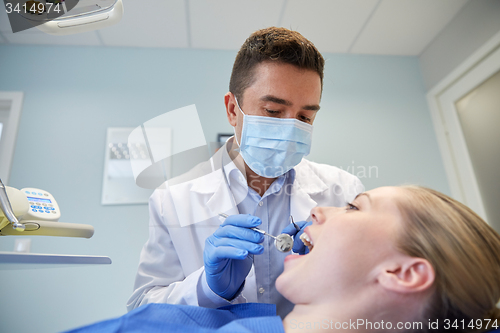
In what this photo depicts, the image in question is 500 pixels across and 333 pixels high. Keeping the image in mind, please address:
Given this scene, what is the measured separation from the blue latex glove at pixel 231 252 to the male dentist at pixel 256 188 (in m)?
0.01

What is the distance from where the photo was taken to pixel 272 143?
1233mm

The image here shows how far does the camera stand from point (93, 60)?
2631mm

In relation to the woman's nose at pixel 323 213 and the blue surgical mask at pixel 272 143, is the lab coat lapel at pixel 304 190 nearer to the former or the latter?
the blue surgical mask at pixel 272 143

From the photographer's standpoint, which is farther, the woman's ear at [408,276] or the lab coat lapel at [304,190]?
the lab coat lapel at [304,190]

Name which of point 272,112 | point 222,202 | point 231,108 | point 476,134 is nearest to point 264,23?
point 231,108

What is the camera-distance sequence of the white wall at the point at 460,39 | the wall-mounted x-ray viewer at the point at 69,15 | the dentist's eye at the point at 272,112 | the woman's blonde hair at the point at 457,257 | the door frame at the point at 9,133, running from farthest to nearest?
1. the door frame at the point at 9,133
2. the white wall at the point at 460,39
3. the dentist's eye at the point at 272,112
4. the wall-mounted x-ray viewer at the point at 69,15
5. the woman's blonde hair at the point at 457,257

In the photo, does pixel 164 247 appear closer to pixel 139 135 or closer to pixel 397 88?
pixel 139 135

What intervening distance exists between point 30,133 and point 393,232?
280 cm

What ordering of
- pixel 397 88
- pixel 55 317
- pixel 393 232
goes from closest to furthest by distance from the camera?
pixel 393 232 < pixel 55 317 < pixel 397 88

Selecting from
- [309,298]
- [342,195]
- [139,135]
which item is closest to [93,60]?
[139,135]

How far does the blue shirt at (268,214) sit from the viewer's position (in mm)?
1137

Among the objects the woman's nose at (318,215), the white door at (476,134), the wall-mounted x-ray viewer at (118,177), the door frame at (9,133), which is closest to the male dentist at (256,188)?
the woman's nose at (318,215)

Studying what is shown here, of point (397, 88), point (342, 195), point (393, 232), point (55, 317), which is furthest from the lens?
point (397, 88)

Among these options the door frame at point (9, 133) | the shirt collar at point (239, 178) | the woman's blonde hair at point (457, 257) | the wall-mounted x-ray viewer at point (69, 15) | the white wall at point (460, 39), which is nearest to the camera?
the woman's blonde hair at point (457, 257)
